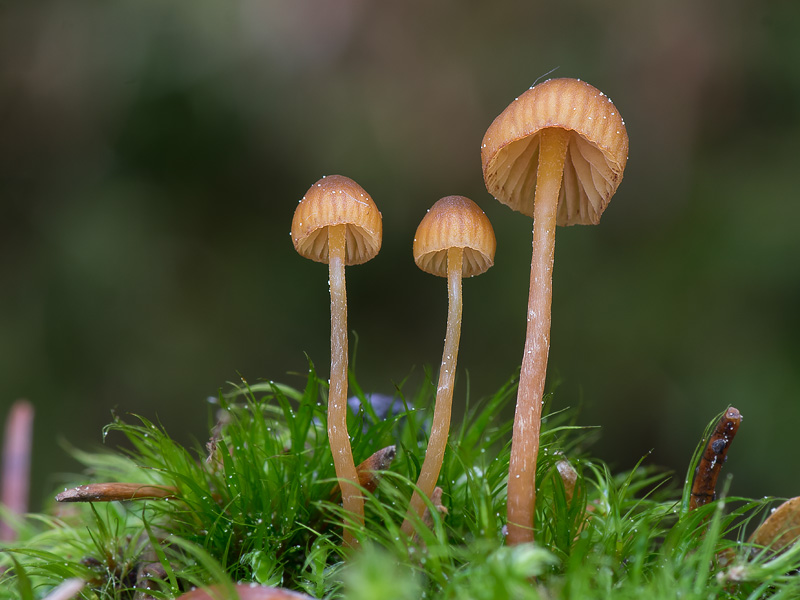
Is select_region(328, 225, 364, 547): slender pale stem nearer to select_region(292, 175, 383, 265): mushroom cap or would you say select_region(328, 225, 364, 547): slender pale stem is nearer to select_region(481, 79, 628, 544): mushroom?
select_region(292, 175, 383, 265): mushroom cap

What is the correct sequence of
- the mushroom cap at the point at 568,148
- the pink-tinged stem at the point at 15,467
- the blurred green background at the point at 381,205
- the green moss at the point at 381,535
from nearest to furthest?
the green moss at the point at 381,535
the mushroom cap at the point at 568,148
the pink-tinged stem at the point at 15,467
the blurred green background at the point at 381,205

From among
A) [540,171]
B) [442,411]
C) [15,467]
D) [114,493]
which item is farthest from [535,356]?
[15,467]

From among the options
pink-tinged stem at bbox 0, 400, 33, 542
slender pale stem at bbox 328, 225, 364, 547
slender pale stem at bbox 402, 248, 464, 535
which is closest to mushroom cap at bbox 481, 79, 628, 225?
slender pale stem at bbox 402, 248, 464, 535

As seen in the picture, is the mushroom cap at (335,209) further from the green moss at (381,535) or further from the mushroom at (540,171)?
the green moss at (381,535)


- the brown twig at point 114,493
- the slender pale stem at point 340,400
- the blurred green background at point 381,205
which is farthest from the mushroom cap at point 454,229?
the blurred green background at point 381,205

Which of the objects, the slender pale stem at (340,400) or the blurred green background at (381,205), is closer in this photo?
the slender pale stem at (340,400)

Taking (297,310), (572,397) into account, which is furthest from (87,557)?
(572,397)

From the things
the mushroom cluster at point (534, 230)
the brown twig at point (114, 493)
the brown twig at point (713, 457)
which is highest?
the mushroom cluster at point (534, 230)
